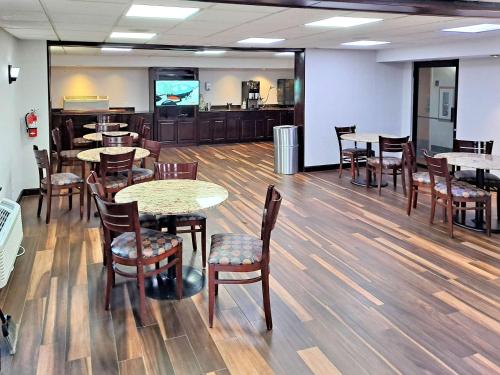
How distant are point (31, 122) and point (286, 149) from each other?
4.24 m

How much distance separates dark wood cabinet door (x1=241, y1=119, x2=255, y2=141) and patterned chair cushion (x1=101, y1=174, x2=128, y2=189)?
7534mm

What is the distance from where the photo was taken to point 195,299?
3.64 m

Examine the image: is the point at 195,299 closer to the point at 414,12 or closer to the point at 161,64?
the point at 414,12

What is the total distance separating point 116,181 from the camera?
18.3 feet

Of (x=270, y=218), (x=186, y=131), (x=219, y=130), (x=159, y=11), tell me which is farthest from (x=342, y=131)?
(x=270, y=218)

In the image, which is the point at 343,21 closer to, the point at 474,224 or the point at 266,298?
the point at 474,224

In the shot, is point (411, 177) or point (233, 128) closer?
point (411, 177)

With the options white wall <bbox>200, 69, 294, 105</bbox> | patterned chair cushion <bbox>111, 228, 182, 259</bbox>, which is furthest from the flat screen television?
patterned chair cushion <bbox>111, 228, 182, 259</bbox>

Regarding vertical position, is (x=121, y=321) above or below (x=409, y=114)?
below

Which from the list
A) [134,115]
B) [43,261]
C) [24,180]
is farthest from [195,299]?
[134,115]

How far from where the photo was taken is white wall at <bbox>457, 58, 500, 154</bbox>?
24.6ft

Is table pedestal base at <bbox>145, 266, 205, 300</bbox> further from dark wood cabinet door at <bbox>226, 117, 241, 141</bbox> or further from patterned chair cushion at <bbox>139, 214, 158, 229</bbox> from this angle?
dark wood cabinet door at <bbox>226, 117, 241, 141</bbox>

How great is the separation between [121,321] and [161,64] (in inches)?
377

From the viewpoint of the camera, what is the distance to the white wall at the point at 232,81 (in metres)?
13.3
